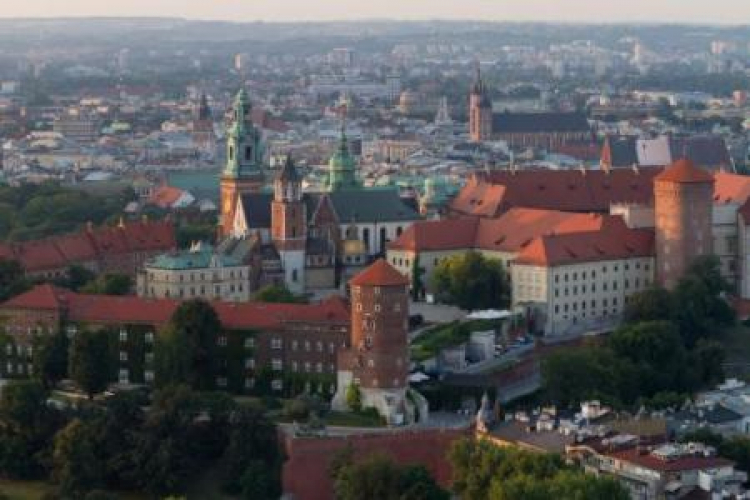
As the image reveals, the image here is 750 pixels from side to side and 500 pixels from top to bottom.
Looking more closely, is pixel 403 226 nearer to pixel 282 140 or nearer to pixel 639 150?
pixel 639 150

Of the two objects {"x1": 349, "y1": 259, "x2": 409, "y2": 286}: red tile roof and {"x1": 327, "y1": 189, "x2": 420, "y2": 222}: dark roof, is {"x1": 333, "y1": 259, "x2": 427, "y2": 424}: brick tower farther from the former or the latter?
{"x1": 327, "y1": 189, "x2": 420, "y2": 222}: dark roof

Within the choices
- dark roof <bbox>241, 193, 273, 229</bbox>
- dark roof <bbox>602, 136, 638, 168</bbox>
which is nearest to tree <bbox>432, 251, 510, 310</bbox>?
dark roof <bbox>241, 193, 273, 229</bbox>

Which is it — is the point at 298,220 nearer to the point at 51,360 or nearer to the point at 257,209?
the point at 257,209

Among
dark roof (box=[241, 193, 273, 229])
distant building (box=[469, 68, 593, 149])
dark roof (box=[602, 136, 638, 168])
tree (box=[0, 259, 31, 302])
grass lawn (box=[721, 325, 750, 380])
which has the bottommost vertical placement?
distant building (box=[469, 68, 593, 149])

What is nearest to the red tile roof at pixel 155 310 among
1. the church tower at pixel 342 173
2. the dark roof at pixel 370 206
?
the dark roof at pixel 370 206

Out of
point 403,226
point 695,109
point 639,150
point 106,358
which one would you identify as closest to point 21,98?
point 695,109

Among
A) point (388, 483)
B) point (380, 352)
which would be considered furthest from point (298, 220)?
point (388, 483)
